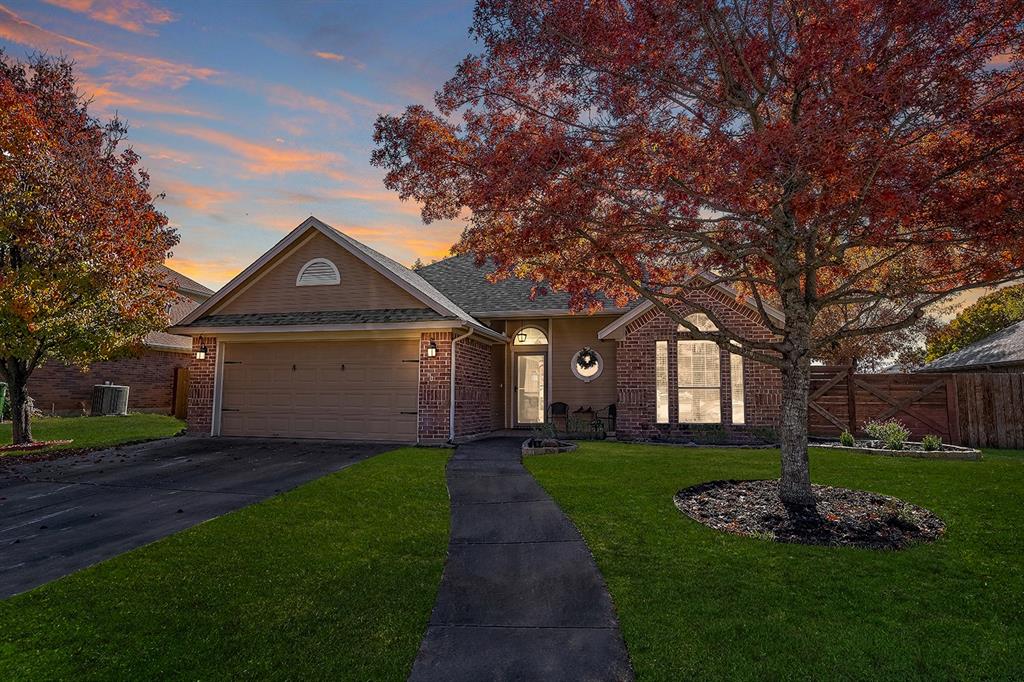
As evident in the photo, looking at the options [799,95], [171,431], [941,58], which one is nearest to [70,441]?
[171,431]

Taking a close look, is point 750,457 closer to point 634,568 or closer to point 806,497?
point 806,497

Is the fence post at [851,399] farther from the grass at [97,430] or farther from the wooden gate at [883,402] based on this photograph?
the grass at [97,430]

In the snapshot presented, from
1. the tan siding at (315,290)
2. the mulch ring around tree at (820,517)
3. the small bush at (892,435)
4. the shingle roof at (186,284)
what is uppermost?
the shingle roof at (186,284)

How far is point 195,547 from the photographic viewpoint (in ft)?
17.5

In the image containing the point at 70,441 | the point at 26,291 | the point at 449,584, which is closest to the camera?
the point at 449,584

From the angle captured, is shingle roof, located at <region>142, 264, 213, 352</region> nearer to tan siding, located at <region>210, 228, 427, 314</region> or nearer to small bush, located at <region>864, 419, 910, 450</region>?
tan siding, located at <region>210, 228, 427, 314</region>

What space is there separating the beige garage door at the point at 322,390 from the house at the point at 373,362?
28mm

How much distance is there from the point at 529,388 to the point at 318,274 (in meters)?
7.04

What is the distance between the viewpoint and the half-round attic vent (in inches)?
555

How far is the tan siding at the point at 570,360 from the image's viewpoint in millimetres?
15891

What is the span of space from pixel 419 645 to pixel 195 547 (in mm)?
3125

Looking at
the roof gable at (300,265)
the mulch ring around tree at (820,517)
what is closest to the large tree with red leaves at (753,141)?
the mulch ring around tree at (820,517)

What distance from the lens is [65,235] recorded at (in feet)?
39.7

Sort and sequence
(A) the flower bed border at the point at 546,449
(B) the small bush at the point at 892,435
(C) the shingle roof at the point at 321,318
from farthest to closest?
(C) the shingle roof at the point at 321,318 → (B) the small bush at the point at 892,435 → (A) the flower bed border at the point at 546,449
